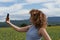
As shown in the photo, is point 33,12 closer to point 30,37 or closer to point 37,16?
point 37,16

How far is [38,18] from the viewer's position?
4.89 m

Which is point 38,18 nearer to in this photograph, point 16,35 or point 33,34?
point 33,34

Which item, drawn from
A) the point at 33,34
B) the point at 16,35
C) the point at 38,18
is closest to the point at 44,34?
the point at 33,34

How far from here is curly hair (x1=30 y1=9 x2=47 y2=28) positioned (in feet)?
16.0

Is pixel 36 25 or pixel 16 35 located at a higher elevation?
pixel 36 25

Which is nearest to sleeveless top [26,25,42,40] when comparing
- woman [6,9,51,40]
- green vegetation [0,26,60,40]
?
woman [6,9,51,40]

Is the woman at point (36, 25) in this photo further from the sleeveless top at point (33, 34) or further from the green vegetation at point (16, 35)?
the green vegetation at point (16, 35)

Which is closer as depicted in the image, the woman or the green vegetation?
the woman

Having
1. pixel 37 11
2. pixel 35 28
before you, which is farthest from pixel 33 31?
pixel 37 11

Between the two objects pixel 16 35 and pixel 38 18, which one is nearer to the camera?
pixel 38 18

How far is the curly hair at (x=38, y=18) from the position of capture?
4.88 metres

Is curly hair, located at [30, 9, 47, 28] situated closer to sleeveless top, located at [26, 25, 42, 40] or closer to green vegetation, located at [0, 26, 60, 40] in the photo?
sleeveless top, located at [26, 25, 42, 40]

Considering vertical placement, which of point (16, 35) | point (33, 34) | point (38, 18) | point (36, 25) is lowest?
point (16, 35)

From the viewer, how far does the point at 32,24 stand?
4945 mm
